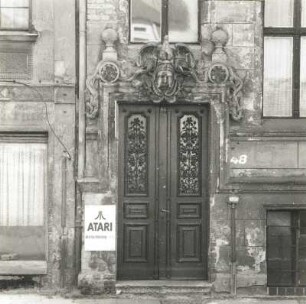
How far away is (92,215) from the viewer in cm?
885

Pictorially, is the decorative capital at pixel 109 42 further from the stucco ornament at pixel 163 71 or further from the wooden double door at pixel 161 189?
the wooden double door at pixel 161 189

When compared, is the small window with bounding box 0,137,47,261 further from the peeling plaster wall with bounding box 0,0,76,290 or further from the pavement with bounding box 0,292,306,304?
the pavement with bounding box 0,292,306,304

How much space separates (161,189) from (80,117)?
1641mm

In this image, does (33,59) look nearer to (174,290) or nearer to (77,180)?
(77,180)

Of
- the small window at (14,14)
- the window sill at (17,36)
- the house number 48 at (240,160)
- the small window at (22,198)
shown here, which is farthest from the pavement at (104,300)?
the small window at (14,14)

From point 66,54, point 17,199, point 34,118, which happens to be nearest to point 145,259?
point 17,199

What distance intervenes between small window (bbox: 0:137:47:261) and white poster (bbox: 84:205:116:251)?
0.75 metres

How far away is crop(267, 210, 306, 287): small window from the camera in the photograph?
29.8ft

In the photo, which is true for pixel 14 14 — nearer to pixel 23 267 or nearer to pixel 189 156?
pixel 189 156

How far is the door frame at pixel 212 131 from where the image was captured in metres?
8.85

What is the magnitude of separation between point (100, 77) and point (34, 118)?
1177 mm

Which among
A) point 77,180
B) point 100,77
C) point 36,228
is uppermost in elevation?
point 100,77

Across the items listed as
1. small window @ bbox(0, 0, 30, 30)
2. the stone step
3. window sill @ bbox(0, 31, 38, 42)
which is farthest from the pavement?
small window @ bbox(0, 0, 30, 30)

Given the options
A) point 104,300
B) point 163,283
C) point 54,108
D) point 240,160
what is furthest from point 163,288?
point 54,108
